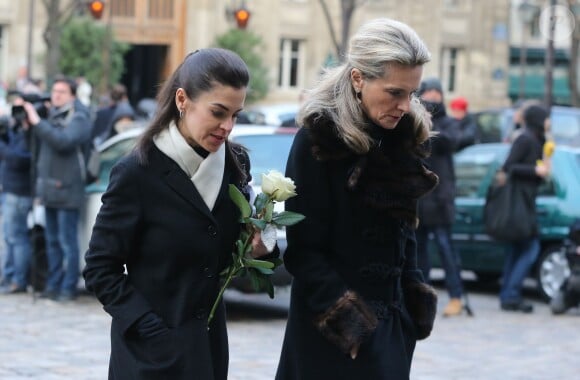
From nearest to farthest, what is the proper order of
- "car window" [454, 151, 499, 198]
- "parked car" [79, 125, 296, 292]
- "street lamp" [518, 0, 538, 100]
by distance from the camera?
"parked car" [79, 125, 296, 292]
"car window" [454, 151, 499, 198]
"street lamp" [518, 0, 538, 100]

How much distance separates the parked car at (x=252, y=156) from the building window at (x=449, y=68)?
42790 mm

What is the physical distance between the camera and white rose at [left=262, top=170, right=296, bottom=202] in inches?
172

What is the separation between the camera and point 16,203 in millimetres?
12789

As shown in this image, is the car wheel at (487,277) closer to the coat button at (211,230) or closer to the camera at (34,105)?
the camera at (34,105)

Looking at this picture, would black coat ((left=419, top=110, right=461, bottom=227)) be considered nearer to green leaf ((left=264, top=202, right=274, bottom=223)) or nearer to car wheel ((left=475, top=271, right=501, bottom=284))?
car wheel ((left=475, top=271, right=501, bottom=284))

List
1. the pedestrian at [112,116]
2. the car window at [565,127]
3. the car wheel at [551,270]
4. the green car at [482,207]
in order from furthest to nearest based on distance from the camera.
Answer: the car window at [565,127], the pedestrian at [112,116], the green car at [482,207], the car wheel at [551,270]

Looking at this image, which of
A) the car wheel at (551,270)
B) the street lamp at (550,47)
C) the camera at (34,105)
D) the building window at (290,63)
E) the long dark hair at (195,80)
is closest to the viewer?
the long dark hair at (195,80)

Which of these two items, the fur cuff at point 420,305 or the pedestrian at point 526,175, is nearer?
the fur cuff at point 420,305

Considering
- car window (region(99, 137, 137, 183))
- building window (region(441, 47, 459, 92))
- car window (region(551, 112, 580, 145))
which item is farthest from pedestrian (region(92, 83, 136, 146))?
building window (region(441, 47, 459, 92))

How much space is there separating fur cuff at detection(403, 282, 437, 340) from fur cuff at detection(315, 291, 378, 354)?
1.07 ft

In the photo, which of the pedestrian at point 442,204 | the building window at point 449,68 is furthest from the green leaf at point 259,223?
the building window at point 449,68

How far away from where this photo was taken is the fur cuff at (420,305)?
4.82 m

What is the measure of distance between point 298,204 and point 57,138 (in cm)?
758

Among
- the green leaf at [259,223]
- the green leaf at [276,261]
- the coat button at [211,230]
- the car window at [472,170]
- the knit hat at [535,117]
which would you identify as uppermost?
the knit hat at [535,117]
